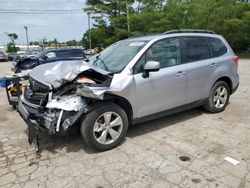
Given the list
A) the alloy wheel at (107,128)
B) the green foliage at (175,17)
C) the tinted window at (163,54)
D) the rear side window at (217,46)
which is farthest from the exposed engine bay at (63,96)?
the green foliage at (175,17)

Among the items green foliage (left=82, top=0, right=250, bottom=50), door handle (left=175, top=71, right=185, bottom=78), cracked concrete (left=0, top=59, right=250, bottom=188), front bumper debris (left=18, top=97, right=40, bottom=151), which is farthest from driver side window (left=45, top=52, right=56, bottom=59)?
green foliage (left=82, top=0, right=250, bottom=50)

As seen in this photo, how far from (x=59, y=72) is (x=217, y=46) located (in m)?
3.21

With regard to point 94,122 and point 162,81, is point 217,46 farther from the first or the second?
point 94,122

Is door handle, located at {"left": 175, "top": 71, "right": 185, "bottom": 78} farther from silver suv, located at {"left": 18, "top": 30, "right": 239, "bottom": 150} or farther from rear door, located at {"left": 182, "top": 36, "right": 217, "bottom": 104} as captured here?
rear door, located at {"left": 182, "top": 36, "right": 217, "bottom": 104}

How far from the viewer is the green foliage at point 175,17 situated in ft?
68.7

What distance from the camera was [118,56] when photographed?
4.13 meters

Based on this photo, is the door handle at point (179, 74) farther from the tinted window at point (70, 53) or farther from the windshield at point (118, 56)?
the tinted window at point (70, 53)

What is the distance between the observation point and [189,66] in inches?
171

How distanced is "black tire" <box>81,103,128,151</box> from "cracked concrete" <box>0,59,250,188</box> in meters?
0.11

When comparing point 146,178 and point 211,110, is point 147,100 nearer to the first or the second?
point 146,178

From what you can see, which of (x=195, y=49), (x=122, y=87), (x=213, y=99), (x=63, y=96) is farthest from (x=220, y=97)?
(x=63, y=96)

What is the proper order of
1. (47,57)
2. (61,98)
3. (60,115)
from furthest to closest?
(47,57), (61,98), (60,115)

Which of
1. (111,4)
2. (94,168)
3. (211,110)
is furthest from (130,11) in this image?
(94,168)

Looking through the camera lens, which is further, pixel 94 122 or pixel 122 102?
pixel 122 102
